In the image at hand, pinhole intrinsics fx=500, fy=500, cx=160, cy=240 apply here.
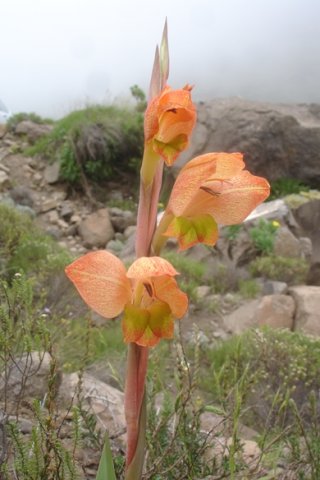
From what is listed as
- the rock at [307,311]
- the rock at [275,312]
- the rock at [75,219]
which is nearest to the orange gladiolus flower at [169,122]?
the rock at [307,311]

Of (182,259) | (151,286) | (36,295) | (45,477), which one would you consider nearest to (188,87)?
(151,286)

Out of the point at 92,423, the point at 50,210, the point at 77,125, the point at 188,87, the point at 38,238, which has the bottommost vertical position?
the point at 50,210

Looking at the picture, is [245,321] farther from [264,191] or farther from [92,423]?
[264,191]

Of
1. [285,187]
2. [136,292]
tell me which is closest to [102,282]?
[136,292]

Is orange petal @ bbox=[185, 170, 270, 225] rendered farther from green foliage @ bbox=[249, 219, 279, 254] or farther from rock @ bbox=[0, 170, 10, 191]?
rock @ bbox=[0, 170, 10, 191]

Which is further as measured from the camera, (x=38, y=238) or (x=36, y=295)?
(x=38, y=238)
